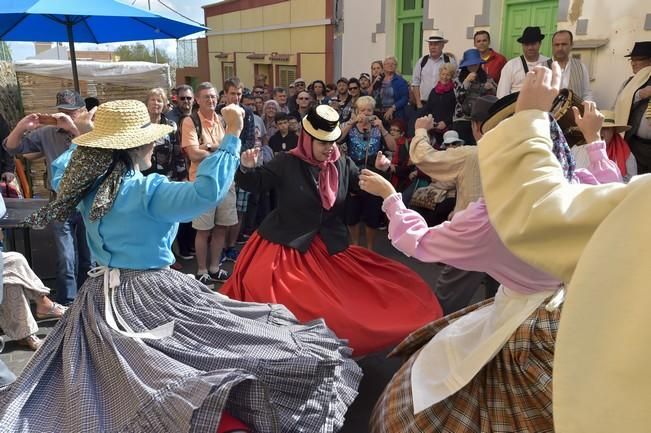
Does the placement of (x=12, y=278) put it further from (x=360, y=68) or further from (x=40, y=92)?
(x=360, y=68)

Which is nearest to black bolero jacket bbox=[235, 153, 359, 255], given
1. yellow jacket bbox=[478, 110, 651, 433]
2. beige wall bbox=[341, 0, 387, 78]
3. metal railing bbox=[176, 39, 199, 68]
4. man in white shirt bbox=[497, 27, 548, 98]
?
yellow jacket bbox=[478, 110, 651, 433]

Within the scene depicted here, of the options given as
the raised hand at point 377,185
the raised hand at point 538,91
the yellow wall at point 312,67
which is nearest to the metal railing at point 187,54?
the yellow wall at point 312,67

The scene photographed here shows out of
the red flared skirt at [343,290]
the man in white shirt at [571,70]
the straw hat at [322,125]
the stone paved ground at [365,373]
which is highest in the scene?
the man in white shirt at [571,70]

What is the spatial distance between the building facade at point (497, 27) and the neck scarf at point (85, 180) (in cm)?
548

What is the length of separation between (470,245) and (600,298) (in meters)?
1.35

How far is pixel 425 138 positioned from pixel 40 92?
7872 millimetres

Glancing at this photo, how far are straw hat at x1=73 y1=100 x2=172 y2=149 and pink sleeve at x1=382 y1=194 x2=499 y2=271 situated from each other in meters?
1.16

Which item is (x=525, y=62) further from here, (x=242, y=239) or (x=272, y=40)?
(x=272, y=40)

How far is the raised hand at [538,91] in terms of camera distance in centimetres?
124

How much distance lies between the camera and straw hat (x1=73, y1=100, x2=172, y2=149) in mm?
2400

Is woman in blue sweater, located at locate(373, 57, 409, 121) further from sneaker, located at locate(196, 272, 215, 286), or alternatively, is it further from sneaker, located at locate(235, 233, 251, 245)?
sneaker, located at locate(196, 272, 215, 286)

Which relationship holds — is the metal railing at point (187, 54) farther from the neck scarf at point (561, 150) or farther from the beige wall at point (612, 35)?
the neck scarf at point (561, 150)

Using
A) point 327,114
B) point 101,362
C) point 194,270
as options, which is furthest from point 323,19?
point 101,362

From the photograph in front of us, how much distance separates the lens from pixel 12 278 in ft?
12.2
